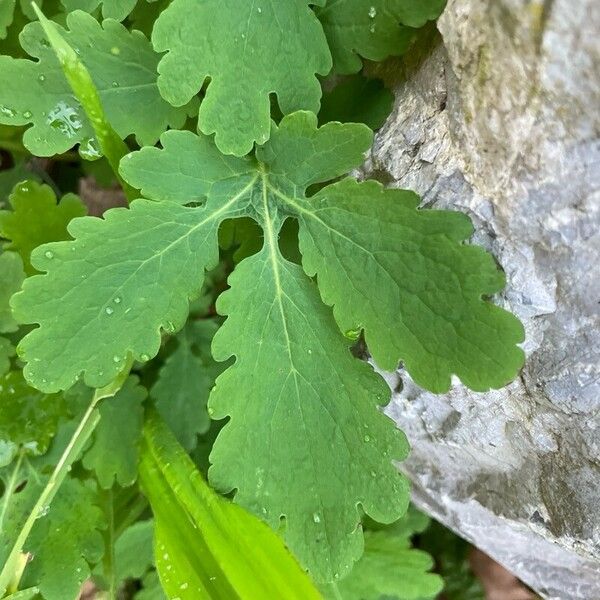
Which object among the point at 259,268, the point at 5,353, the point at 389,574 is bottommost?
the point at 389,574

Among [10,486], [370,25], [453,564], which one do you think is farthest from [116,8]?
[453,564]

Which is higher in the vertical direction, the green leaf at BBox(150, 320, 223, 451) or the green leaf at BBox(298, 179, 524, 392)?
the green leaf at BBox(298, 179, 524, 392)

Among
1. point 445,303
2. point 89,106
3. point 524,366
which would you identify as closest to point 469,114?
point 445,303

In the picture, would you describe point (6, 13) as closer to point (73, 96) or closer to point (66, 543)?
point (73, 96)

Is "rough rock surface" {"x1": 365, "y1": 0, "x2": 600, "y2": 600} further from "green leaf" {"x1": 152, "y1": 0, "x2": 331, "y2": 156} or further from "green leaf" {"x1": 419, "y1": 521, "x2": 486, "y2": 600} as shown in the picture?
"green leaf" {"x1": 419, "y1": 521, "x2": 486, "y2": 600}

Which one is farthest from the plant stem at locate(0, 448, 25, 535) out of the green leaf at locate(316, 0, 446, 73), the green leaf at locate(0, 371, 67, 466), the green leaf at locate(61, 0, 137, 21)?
the green leaf at locate(316, 0, 446, 73)
